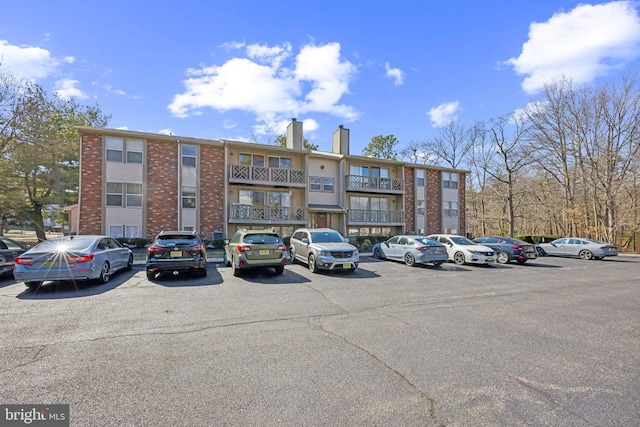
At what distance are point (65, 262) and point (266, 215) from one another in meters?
13.4

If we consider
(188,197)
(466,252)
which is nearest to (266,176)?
(188,197)

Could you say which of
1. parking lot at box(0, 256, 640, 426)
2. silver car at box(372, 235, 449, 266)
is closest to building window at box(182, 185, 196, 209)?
parking lot at box(0, 256, 640, 426)

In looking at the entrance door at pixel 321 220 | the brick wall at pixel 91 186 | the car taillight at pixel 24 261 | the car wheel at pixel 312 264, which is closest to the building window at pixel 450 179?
the entrance door at pixel 321 220

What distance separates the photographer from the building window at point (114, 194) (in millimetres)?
18078

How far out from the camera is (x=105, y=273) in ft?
30.4

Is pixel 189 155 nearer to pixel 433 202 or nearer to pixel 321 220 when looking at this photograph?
pixel 321 220

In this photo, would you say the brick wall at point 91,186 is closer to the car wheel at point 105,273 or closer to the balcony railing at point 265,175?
the balcony railing at point 265,175

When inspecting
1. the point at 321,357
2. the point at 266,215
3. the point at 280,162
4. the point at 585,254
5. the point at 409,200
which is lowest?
the point at 585,254

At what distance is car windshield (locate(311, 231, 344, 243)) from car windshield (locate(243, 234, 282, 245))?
7.25 ft

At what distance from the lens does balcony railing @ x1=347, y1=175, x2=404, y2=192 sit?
2427 centimetres

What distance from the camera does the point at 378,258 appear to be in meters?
16.6

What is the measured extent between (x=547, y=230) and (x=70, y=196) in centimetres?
5187

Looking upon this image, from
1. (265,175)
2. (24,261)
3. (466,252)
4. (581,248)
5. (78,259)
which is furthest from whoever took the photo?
(265,175)

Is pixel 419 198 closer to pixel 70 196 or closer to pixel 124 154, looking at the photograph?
pixel 124 154
